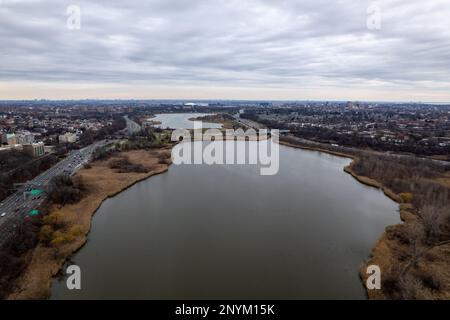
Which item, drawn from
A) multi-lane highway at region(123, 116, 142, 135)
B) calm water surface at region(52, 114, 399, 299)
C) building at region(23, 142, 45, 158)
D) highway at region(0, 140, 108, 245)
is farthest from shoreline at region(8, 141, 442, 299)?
multi-lane highway at region(123, 116, 142, 135)

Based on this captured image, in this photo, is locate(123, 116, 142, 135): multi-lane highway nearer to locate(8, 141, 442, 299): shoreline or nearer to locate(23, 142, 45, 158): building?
locate(23, 142, 45, 158): building

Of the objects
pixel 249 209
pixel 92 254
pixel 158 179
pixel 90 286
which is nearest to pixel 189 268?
pixel 90 286

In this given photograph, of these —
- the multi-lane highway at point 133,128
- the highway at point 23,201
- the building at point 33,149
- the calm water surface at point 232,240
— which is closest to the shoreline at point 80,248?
the calm water surface at point 232,240

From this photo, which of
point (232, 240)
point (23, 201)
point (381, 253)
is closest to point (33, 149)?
point (23, 201)

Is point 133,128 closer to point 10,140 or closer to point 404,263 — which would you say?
point 10,140

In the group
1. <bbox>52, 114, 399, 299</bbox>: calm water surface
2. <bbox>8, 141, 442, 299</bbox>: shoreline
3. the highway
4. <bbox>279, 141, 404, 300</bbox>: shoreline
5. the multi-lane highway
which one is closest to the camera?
<bbox>8, 141, 442, 299</bbox>: shoreline

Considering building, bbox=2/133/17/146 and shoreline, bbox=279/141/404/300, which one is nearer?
shoreline, bbox=279/141/404/300

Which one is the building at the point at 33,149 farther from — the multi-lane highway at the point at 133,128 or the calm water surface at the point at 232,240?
the multi-lane highway at the point at 133,128
